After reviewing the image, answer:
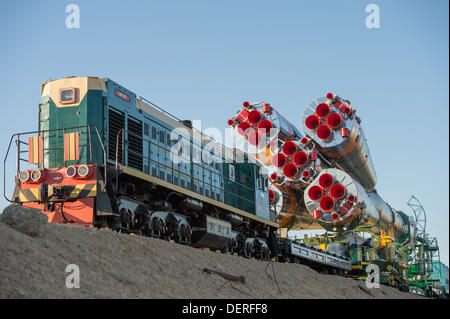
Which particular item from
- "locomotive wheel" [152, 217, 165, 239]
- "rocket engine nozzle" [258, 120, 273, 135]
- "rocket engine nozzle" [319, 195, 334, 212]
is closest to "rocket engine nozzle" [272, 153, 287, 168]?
"rocket engine nozzle" [258, 120, 273, 135]

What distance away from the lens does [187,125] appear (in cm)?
1673

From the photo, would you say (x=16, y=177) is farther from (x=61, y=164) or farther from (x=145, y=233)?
(x=145, y=233)

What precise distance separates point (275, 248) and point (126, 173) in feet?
32.1

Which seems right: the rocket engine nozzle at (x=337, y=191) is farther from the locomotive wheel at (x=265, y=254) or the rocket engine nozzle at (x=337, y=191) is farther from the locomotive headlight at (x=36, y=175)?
the locomotive headlight at (x=36, y=175)

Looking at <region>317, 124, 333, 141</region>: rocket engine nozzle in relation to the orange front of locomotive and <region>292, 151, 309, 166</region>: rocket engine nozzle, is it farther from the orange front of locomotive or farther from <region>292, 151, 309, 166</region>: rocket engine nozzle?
the orange front of locomotive

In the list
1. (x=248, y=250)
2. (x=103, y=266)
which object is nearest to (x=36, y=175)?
(x=103, y=266)

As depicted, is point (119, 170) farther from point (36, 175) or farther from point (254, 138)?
point (254, 138)

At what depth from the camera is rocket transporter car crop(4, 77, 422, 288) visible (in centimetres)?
1165

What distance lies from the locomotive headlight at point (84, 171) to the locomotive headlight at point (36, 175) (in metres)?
0.92

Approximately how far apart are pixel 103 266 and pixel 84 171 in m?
3.19

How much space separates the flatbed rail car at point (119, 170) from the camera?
37.3ft

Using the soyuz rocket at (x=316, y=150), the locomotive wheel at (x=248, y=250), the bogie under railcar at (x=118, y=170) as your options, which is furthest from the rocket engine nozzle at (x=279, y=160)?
the bogie under railcar at (x=118, y=170)

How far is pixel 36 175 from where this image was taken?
1166cm
